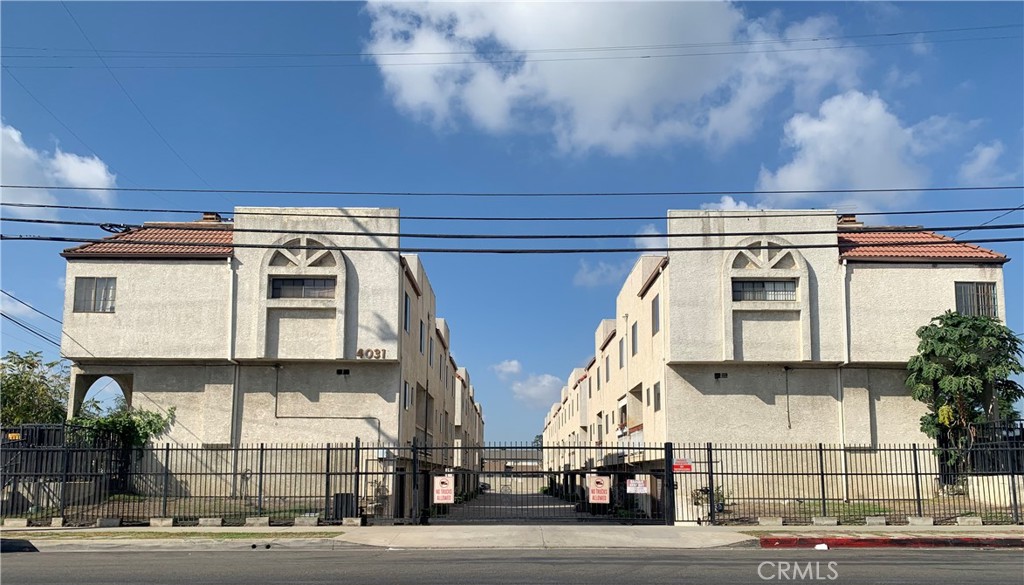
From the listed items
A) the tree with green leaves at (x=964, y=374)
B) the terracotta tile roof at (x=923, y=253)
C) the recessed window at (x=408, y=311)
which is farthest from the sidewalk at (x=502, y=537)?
the recessed window at (x=408, y=311)

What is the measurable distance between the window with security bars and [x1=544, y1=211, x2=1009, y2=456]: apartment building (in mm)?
11619

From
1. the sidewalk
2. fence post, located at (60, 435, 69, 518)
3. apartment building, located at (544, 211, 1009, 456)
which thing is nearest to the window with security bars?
fence post, located at (60, 435, 69, 518)

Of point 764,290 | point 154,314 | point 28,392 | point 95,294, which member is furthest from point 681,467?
point 28,392

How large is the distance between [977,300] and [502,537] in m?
19.7

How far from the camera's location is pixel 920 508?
23797 millimetres

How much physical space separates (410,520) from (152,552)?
6.74m

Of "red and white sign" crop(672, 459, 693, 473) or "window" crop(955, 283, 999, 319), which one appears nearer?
"red and white sign" crop(672, 459, 693, 473)

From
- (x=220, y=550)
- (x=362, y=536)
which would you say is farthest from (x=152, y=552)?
(x=362, y=536)

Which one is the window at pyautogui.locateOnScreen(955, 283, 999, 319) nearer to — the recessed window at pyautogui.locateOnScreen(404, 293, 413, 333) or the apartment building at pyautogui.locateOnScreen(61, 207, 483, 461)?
the apartment building at pyautogui.locateOnScreen(61, 207, 483, 461)

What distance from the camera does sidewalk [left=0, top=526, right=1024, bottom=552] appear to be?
17828mm

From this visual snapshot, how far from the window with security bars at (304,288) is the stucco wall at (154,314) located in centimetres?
173

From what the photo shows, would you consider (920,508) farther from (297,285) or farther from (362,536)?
(297,285)

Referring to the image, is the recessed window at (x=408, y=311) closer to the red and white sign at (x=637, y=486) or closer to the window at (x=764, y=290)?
the window at (x=764, y=290)

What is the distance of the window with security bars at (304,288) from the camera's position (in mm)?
29266
